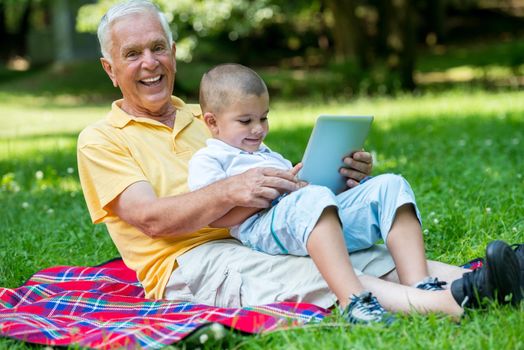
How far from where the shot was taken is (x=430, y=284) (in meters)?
3.29

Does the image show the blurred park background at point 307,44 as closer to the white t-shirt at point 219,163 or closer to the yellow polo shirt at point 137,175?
the yellow polo shirt at point 137,175

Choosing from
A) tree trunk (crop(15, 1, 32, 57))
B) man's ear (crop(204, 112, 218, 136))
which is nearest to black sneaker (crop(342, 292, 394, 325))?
man's ear (crop(204, 112, 218, 136))

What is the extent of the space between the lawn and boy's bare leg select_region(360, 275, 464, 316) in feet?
0.14

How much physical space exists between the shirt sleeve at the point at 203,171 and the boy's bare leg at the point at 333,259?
0.51 meters

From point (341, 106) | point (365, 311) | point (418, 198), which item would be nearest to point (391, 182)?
point (365, 311)

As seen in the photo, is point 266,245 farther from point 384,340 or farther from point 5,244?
point 5,244

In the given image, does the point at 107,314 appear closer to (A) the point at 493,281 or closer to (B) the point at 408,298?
(B) the point at 408,298

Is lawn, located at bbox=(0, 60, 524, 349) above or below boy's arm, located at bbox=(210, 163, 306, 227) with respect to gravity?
below

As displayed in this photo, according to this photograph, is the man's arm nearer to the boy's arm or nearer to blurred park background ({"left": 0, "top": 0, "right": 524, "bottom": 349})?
the boy's arm

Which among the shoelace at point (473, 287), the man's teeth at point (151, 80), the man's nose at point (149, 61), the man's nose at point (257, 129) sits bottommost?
the shoelace at point (473, 287)

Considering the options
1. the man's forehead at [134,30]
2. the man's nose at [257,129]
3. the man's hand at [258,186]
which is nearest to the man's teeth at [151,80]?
the man's forehead at [134,30]

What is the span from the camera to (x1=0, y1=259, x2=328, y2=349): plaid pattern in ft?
10.1

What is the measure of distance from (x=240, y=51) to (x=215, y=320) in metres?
21.7

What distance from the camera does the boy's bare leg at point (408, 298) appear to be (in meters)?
3.12
